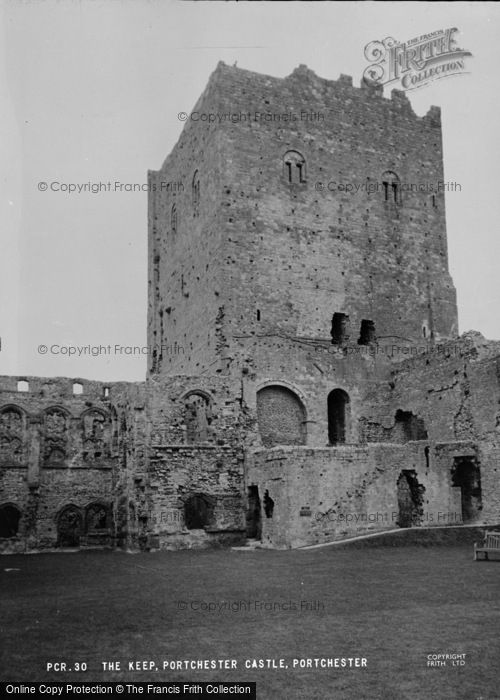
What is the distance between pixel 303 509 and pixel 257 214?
12.1 meters

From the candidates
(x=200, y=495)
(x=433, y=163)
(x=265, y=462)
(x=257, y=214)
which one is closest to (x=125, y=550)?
(x=200, y=495)

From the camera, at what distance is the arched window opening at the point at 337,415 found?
92.8 feet

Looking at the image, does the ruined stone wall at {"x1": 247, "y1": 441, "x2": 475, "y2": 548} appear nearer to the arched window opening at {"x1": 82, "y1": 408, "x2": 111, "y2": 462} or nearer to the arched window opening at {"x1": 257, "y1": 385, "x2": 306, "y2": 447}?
the arched window opening at {"x1": 257, "y1": 385, "x2": 306, "y2": 447}

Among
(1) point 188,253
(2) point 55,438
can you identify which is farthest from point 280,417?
(2) point 55,438

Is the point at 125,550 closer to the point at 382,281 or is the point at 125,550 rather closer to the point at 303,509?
the point at 303,509

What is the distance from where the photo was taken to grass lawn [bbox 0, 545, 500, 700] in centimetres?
703

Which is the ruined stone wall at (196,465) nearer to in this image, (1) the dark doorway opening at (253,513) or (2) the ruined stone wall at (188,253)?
(1) the dark doorway opening at (253,513)

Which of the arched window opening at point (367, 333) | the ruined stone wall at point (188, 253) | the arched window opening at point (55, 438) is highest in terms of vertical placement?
the ruined stone wall at point (188, 253)

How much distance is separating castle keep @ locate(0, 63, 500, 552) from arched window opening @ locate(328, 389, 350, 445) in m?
0.09

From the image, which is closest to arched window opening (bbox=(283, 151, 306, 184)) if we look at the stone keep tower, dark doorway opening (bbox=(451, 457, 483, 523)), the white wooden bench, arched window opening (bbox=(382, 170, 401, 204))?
the stone keep tower

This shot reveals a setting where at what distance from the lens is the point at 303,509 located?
20.2 meters

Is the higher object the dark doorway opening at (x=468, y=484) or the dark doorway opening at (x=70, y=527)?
the dark doorway opening at (x=468, y=484)
